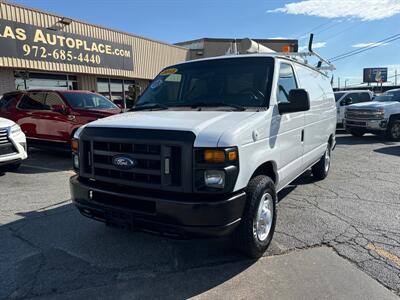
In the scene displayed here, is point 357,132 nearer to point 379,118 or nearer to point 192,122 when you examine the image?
point 379,118

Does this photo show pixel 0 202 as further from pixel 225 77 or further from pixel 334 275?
pixel 334 275

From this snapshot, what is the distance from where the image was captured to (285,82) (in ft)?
14.5

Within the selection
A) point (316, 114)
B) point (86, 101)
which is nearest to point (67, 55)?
point (86, 101)

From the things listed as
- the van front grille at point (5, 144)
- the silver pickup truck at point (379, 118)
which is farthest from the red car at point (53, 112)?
the silver pickup truck at point (379, 118)

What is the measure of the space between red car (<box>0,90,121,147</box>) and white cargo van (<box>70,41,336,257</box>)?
190 inches

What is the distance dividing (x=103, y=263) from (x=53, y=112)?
667 centimetres

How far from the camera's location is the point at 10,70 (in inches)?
532

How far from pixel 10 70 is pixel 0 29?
5.24 ft

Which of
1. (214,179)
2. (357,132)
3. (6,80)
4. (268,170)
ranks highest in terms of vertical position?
(6,80)

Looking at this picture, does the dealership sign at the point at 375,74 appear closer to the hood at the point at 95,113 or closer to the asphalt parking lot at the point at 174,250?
the hood at the point at 95,113

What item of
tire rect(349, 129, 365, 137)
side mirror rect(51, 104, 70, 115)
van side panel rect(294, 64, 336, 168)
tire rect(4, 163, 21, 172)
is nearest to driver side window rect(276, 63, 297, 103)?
van side panel rect(294, 64, 336, 168)

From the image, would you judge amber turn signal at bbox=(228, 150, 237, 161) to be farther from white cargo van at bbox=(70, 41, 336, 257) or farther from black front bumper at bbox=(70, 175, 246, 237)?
black front bumper at bbox=(70, 175, 246, 237)

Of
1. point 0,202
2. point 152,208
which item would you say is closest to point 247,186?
point 152,208

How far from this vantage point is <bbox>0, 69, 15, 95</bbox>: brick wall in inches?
524
